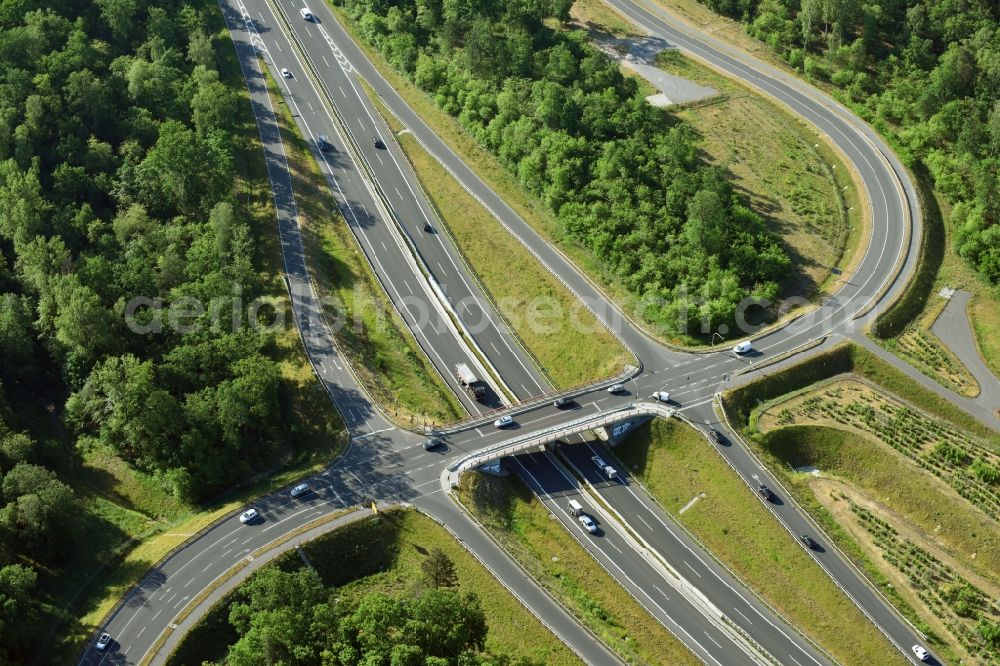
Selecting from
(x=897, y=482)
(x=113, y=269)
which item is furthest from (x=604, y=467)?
(x=113, y=269)

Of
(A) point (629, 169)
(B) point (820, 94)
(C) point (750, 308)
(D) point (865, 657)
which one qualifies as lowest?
(D) point (865, 657)

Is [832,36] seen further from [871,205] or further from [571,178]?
[571,178]

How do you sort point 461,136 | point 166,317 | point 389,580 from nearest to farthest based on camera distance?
point 389,580 → point 166,317 → point 461,136

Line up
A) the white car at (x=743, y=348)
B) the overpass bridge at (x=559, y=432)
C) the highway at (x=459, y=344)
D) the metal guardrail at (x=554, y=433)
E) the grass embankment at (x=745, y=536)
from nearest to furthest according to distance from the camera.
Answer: the grass embankment at (x=745, y=536) < the highway at (x=459, y=344) < the overpass bridge at (x=559, y=432) < the metal guardrail at (x=554, y=433) < the white car at (x=743, y=348)

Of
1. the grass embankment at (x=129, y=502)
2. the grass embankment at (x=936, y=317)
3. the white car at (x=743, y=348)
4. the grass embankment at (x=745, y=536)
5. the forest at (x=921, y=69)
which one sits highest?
the forest at (x=921, y=69)

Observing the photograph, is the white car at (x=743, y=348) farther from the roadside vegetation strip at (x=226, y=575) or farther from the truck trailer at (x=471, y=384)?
the roadside vegetation strip at (x=226, y=575)

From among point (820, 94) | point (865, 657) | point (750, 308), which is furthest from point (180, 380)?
point (820, 94)

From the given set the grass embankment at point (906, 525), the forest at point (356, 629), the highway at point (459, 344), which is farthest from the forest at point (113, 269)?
the grass embankment at point (906, 525)
